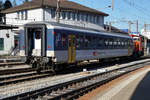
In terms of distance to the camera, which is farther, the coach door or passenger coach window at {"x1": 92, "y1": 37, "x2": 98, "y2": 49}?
passenger coach window at {"x1": 92, "y1": 37, "x2": 98, "y2": 49}

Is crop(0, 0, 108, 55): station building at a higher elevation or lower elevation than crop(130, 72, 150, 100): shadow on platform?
→ higher

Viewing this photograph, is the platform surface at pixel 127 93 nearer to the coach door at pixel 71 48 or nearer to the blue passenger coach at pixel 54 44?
the blue passenger coach at pixel 54 44

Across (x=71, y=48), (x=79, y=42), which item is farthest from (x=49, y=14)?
(x=71, y=48)

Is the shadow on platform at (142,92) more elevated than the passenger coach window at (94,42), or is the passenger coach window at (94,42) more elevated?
the passenger coach window at (94,42)

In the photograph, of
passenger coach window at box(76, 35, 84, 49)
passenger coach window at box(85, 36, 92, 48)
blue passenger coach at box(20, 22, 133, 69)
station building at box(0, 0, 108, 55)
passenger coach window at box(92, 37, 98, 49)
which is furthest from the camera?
station building at box(0, 0, 108, 55)

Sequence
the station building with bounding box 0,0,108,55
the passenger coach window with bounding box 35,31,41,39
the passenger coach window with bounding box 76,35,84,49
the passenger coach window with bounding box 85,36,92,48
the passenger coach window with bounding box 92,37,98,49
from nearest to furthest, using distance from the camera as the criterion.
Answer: the passenger coach window with bounding box 35,31,41,39
the passenger coach window with bounding box 76,35,84,49
the passenger coach window with bounding box 85,36,92,48
the passenger coach window with bounding box 92,37,98,49
the station building with bounding box 0,0,108,55

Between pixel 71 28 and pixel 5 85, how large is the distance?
5802mm

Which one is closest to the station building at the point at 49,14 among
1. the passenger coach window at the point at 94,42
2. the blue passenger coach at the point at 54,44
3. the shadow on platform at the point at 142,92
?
the passenger coach window at the point at 94,42

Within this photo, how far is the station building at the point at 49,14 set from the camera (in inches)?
1330

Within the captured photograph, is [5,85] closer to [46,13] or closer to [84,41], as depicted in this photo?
[84,41]

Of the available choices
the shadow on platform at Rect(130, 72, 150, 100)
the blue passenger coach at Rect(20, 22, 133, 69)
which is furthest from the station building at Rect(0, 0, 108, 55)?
the shadow on platform at Rect(130, 72, 150, 100)

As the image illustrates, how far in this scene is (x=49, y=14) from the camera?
34094mm

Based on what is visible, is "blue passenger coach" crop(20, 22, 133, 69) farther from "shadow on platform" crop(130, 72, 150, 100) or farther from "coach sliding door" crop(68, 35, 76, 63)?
"shadow on platform" crop(130, 72, 150, 100)

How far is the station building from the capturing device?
33781 mm
